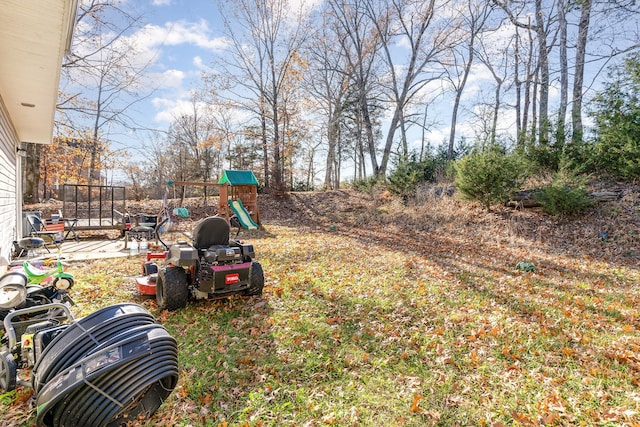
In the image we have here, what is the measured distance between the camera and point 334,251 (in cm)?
809

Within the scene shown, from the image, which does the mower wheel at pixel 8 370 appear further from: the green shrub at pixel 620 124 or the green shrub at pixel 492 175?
the green shrub at pixel 620 124

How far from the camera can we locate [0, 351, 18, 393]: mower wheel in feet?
8.04

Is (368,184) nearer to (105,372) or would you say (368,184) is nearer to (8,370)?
(8,370)

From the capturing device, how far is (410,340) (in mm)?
3602

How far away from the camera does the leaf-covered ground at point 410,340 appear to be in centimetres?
254

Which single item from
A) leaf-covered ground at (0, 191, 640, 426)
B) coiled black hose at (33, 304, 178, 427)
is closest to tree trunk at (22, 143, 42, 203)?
leaf-covered ground at (0, 191, 640, 426)

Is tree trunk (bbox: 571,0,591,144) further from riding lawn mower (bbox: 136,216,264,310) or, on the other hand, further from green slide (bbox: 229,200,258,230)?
riding lawn mower (bbox: 136,216,264,310)

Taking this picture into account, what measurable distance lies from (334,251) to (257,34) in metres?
16.1

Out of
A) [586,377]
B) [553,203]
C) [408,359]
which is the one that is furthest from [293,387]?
[553,203]

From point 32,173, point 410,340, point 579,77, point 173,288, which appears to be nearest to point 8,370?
point 173,288

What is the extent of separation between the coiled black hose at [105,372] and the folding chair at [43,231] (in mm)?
7319

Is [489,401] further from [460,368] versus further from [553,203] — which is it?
[553,203]

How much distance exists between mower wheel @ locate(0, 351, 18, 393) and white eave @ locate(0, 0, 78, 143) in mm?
3063

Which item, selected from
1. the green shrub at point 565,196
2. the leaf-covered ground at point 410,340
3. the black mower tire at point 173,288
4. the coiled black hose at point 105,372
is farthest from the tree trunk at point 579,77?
the coiled black hose at point 105,372
